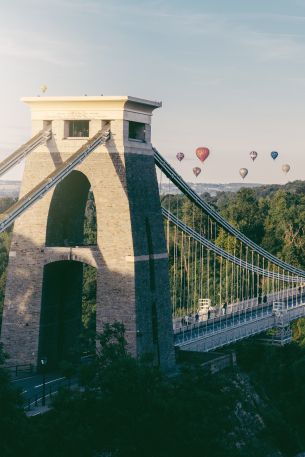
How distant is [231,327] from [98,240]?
509 inches

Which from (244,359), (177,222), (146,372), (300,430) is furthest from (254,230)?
(146,372)

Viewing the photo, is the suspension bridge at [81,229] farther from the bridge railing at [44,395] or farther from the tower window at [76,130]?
the bridge railing at [44,395]

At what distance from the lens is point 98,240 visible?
38.6m

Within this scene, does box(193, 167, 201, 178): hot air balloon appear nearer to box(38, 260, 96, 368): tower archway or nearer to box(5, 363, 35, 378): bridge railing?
box(38, 260, 96, 368): tower archway

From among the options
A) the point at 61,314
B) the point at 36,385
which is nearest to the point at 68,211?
the point at 61,314

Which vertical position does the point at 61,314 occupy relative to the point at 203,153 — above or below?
below

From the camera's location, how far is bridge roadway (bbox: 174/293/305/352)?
4538cm

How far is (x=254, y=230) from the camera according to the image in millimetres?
88750

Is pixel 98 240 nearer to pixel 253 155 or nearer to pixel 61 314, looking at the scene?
pixel 61 314

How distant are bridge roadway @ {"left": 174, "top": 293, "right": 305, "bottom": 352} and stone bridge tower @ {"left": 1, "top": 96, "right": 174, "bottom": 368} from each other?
5.08 meters

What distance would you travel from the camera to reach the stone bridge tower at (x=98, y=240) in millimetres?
38031

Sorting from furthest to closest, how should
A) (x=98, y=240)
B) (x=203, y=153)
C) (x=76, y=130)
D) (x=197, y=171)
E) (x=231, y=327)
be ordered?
(x=197, y=171), (x=203, y=153), (x=231, y=327), (x=76, y=130), (x=98, y=240)

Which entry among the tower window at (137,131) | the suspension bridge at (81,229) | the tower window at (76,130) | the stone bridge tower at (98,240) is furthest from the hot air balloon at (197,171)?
the tower window at (76,130)

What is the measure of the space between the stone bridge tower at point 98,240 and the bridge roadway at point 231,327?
5077 millimetres
